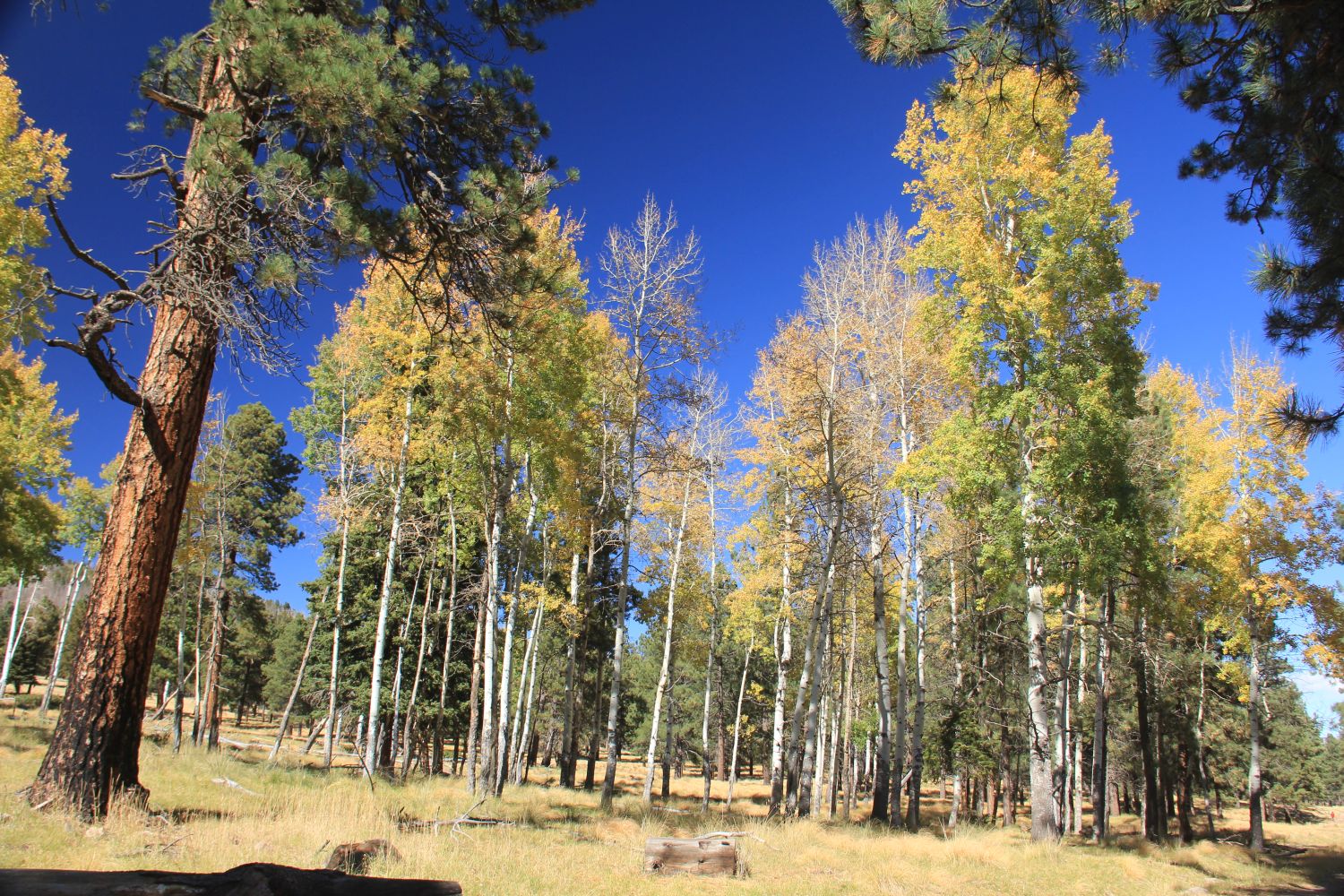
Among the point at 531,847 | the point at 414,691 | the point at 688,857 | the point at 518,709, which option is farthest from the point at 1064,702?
the point at 414,691

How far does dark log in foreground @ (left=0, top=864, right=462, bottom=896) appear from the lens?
8.56 ft

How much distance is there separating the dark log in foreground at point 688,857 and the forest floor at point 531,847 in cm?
30

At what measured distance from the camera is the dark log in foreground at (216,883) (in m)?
2.61

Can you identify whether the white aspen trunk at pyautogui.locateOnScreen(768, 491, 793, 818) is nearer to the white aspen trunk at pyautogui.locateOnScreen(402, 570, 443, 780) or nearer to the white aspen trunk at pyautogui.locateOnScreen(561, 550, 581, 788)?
the white aspen trunk at pyautogui.locateOnScreen(561, 550, 581, 788)

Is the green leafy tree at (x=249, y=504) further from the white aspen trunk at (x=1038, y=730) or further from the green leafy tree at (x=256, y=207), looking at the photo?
the white aspen trunk at (x=1038, y=730)

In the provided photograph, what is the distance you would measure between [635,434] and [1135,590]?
1200 cm

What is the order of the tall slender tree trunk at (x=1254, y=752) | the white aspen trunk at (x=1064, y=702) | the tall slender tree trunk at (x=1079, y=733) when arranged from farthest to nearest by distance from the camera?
the tall slender tree trunk at (x=1079, y=733)
the tall slender tree trunk at (x=1254, y=752)
the white aspen trunk at (x=1064, y=702)

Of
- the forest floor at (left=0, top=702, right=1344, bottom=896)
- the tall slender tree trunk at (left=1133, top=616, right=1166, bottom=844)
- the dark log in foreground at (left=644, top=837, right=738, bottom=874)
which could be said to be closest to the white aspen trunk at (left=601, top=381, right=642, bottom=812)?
the forest floor at (left=0, top=702, right=1344, bottom=896)

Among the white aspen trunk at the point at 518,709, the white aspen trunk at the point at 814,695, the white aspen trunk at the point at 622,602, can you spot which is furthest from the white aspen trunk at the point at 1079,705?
the white aspen trunk at the point at 518,709

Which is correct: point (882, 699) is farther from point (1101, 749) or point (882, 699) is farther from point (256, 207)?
point (256, 207)

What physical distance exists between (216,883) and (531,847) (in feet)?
17.8

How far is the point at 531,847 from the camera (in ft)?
26.0

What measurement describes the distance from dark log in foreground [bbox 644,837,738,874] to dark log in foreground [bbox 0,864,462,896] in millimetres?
4970

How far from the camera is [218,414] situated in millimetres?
17891
